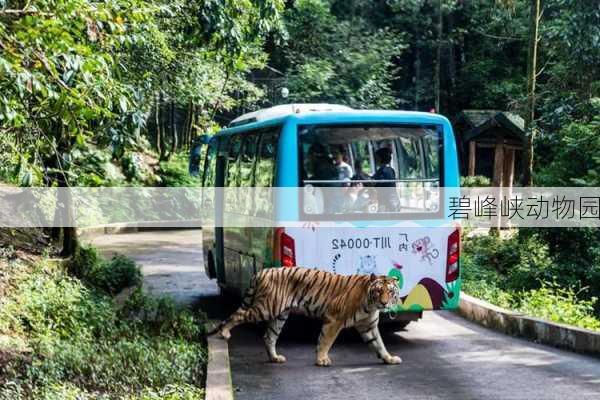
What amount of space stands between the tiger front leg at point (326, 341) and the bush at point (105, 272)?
5552mm

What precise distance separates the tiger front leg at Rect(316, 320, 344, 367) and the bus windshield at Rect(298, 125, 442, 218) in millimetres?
1434

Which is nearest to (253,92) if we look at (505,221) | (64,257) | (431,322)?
(505,221)

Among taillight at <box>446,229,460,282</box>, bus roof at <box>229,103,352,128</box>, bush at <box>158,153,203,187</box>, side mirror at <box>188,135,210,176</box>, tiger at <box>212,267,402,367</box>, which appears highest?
bus roof at <box>229,103,352,128</box>

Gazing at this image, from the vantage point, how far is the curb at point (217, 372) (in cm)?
732

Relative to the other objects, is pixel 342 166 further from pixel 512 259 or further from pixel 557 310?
pixel 512 259

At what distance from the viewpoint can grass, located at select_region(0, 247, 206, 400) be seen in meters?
7.50

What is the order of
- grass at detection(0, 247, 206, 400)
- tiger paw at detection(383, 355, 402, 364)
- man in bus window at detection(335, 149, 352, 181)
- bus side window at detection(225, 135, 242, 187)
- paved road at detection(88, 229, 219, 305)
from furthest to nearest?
paved road at detection(88, 229, 219, 305) → bus side window at detection(225, 135, 242, 187) → man in bus window at detection(335, 149, 352, 181) → tiger paw at detection(383, 355, 402, 364) → grass at detection(0, 247, 206, 400)

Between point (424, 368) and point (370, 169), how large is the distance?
273 cm

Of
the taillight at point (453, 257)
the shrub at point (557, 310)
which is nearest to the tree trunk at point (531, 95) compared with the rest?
the shrub at point (557, 310)

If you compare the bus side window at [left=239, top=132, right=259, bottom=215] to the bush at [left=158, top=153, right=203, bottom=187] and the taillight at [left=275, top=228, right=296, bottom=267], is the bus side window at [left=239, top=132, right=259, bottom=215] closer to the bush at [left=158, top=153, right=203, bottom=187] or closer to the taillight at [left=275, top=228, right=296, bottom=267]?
the taillight at [left=275, top=228, right=296, bottom=267]

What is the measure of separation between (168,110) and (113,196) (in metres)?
6.99

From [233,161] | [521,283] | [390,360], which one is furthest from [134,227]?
[390,360]

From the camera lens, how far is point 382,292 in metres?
9.19

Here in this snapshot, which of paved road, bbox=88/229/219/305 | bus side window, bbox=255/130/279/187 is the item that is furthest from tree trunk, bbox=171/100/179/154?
bus side window, bbox=255/130/279/187
